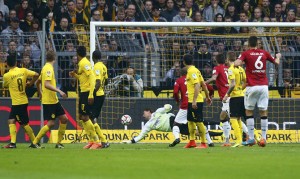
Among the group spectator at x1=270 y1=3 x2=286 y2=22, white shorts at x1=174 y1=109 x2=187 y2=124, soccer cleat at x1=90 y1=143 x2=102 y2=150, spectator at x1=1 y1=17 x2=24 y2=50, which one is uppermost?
spectator at x1=270 y1=3 x2=286 y2=22

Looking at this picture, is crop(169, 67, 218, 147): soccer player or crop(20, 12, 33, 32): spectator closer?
crop(169, 67, 218, 147): soccer player

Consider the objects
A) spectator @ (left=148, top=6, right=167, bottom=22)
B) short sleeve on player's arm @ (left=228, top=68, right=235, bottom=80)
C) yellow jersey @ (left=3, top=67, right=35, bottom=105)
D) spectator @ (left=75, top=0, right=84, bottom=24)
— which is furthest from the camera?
spectator @ (left=148, top=6, right=167, bottom=22)

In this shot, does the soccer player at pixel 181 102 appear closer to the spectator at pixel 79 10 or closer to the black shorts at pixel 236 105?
the black shorts at pixel 236 105

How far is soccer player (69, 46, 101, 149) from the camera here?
20.4 meters

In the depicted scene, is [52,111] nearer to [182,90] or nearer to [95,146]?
[95,146]

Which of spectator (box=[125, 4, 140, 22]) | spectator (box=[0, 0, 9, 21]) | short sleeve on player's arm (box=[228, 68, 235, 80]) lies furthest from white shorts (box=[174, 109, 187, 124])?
spectator (box=[0, 0, 9, 21])

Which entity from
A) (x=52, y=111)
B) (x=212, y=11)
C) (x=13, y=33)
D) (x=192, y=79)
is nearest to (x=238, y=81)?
(x=192, y=79)

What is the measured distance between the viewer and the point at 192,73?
2075 centimetres

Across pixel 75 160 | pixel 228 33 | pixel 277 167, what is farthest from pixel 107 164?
pixel 228 33

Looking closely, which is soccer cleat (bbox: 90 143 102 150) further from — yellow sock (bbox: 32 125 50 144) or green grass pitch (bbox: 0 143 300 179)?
green grass pitch (bbox: 0 143 300 179)

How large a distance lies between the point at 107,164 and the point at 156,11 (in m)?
16.4

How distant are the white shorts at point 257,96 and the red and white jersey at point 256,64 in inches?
4.4

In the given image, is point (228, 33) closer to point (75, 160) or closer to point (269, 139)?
point (269, 139)

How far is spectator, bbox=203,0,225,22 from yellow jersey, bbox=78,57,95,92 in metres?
11.3
